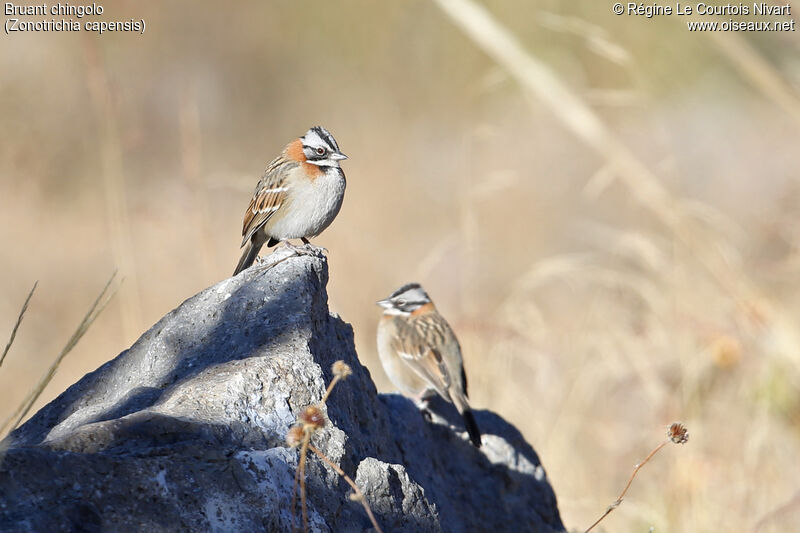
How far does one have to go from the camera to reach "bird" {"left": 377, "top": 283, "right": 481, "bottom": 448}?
5.25 meters

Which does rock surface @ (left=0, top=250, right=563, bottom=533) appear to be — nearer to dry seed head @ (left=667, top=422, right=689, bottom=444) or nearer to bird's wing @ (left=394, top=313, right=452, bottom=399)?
dry seed head @ (left=667, top=422, right=689, bottom=444)

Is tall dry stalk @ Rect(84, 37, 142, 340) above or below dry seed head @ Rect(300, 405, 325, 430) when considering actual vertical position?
above

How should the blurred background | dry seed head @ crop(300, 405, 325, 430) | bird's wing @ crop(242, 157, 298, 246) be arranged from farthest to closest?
bird's wing @ crop(242, 157, 298, 246)
the blurred background
dry seed head @ crop(300, 405, 325, 430)

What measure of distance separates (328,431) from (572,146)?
10.6 m

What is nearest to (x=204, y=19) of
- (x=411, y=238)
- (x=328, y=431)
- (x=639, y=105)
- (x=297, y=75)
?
(x=297, y=75)

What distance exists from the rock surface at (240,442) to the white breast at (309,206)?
3.88 feet

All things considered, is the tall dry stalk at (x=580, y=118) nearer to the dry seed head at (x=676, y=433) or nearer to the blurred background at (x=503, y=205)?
the blurred background at (x=503, y=205)

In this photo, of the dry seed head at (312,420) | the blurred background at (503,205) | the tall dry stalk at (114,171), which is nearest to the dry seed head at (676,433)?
the blurred background at (503,205)

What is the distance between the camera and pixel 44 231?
10.4 metres

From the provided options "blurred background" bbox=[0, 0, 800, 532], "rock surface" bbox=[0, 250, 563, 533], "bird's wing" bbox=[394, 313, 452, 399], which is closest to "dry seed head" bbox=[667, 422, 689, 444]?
"blurred background" bbox=[0, 0, 800, 532]

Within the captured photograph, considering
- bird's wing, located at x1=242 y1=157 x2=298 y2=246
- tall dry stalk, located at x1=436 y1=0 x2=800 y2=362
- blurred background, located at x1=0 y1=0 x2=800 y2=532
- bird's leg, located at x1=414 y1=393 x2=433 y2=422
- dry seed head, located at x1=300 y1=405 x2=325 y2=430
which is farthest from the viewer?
bird's wing, located at x1=242 y1=157 x2=298 y2=246

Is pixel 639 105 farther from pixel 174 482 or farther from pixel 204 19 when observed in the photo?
pixel 204 19

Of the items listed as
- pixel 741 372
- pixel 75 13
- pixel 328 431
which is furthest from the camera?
pixel 75 13

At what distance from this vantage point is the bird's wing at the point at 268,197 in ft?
16.9
